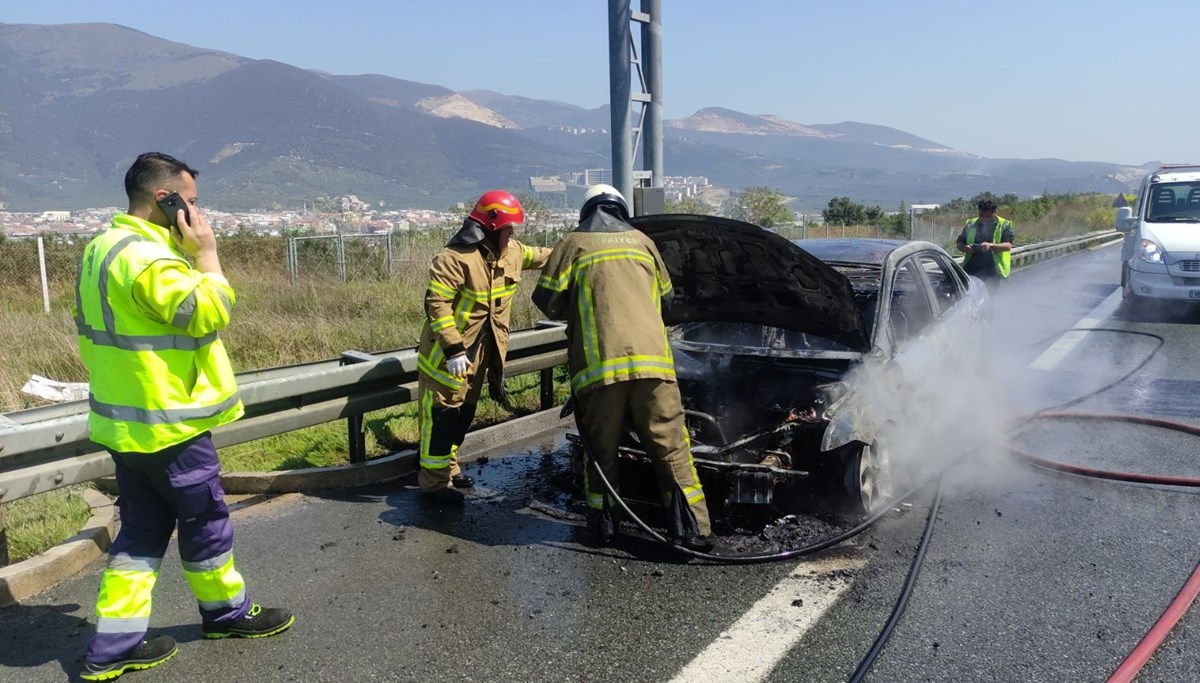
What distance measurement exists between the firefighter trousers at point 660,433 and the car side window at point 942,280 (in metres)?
3.04

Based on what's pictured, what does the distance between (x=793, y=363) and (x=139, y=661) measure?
3.63 m

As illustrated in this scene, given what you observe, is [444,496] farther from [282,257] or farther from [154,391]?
[282,257]

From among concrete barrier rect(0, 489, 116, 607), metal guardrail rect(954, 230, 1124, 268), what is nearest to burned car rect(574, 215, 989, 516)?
concrete barrier rect(0, 489, 116, 607)

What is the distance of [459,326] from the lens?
4879 mm

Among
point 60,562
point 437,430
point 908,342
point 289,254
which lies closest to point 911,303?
point 908,342

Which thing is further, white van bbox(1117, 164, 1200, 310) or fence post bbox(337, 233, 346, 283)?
fence post bbox(337, 233, 346, 283)

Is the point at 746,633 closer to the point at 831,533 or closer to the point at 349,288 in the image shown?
the point at 831,533

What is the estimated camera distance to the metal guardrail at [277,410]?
3566 mm

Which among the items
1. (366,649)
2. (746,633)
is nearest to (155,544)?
(366,649)

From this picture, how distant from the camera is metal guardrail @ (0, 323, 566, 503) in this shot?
3.57 metres

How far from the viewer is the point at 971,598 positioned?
3486 millimetres

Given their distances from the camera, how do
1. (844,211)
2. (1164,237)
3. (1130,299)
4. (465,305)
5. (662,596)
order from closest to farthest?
→ (662,596), (465,305), (1164,237), (1130,299), (844,211)

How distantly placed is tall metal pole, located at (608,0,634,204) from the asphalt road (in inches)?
146

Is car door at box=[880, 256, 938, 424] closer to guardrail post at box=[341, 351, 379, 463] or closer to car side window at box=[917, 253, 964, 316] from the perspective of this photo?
car side window at box=[917, 253, 964, 316]
